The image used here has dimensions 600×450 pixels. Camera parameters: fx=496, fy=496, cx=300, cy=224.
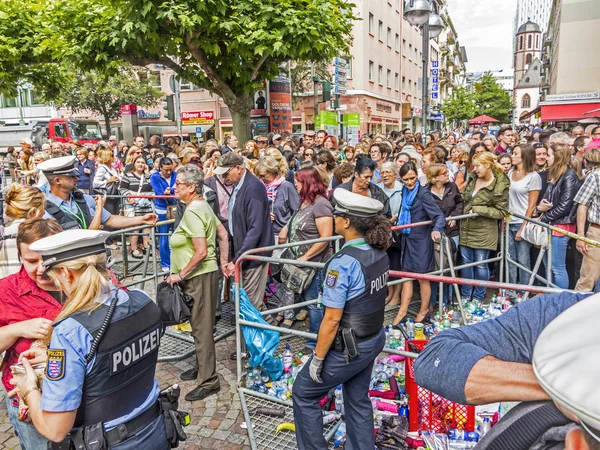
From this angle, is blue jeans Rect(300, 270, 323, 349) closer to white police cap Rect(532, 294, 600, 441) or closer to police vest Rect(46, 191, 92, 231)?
police vest Rect(46, 191, 92, 231)

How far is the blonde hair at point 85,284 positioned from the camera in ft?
7.18

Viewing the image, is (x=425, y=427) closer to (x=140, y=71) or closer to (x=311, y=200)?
(x=311, y=200)

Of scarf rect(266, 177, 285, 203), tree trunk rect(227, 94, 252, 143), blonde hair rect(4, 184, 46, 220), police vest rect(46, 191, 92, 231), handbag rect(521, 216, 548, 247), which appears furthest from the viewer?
tree trunk rect(227, 94, 252, 143)

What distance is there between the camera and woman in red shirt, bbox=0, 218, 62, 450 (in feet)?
8.55

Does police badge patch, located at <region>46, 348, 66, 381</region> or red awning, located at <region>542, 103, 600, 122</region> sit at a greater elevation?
red awning, located at <region>542, 103, 600, 122</region>

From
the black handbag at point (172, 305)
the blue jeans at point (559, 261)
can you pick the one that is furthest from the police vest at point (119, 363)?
the blue jeans at point (559, 261)

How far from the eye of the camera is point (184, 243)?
453 cm

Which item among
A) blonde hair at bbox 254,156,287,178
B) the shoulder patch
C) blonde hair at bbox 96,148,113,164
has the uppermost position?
blonde hair at bbox 96,148,113,164

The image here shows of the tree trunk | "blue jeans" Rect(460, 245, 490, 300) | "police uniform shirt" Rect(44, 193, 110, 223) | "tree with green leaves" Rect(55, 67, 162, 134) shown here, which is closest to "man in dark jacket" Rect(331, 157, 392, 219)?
"blue jeans" Rect(460, 245, 490, 300)

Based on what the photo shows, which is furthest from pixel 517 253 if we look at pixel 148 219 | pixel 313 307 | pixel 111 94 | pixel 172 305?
pixel 111 94

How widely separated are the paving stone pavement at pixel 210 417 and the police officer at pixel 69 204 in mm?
1592

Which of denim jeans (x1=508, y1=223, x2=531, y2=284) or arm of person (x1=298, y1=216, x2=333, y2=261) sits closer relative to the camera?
arm of person (x1=298, y1=216, x2=333, y2=261)

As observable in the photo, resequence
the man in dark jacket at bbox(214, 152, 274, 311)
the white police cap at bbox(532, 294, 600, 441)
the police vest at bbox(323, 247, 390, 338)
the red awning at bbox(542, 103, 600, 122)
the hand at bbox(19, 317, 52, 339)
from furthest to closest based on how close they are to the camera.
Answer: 1. the red awning at bbox(542, 103, 600, 122)
2. the man in dark jacket at bbox(214, 152, 274, 311)
3. the police vest at bbox(323, 247, 390, 338)
4. the hand at bbox(19, 317, 52, 339)
5. the white police cap at bbox(532, 294, 600, 441)

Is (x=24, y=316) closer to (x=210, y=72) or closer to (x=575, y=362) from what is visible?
(x=575, y=362)
